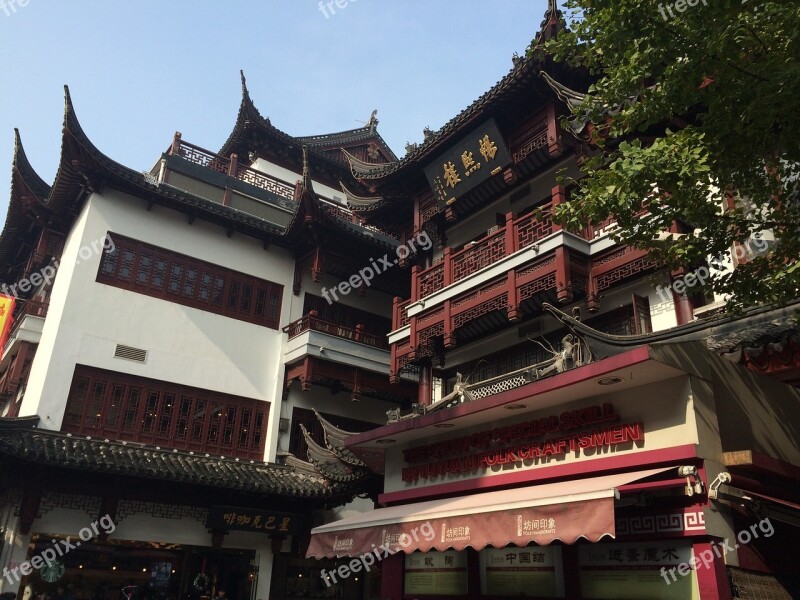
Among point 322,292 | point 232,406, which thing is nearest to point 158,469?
point 232,406

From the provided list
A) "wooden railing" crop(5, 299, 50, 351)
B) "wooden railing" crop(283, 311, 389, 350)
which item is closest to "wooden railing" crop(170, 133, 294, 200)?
"wooden railing" crop(283, 311, 389, 350)

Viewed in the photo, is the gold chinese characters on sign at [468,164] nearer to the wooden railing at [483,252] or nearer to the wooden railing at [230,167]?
the wooden railing at [483,252]

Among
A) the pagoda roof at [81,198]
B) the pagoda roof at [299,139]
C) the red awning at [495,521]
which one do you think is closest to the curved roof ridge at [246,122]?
the pagoda roof at [299,139]

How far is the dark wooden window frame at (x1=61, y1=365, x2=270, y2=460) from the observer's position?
52.4 feet

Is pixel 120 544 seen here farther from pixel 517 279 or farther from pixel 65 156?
pixel 517 279

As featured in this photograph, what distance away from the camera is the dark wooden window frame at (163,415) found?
15961 millimetres

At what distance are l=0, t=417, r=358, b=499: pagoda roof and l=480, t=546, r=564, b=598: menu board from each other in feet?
18.0

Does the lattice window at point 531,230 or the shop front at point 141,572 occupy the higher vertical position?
the lattice window at point 531,230

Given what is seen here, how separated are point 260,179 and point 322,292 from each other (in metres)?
5.27

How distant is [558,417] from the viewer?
9.55m

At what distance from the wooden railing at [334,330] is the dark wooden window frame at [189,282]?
827mm

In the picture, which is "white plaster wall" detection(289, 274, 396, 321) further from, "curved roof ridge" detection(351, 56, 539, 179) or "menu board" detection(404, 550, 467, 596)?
"menu board" detection(404, 550, 467, 596)

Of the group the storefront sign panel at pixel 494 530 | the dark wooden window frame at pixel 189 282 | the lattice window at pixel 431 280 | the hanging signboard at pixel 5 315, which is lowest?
the storefront sign panel at pixel 494 530

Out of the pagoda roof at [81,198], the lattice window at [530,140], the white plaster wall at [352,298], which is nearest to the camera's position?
the lattice window at [530,140]
